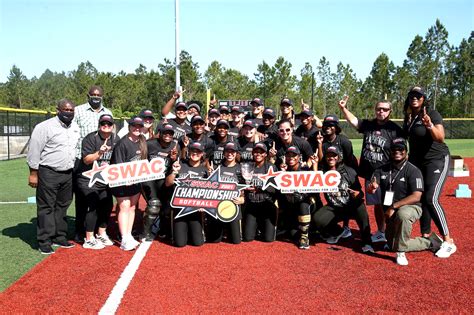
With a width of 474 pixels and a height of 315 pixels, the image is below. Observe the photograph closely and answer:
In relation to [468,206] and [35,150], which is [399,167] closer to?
[468,206]

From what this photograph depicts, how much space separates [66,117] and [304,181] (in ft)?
11.6

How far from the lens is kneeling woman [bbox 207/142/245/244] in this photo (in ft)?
21.5

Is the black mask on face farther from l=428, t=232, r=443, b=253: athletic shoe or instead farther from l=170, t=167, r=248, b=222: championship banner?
l=428, t=232, r=443, b=253: athletic shoe

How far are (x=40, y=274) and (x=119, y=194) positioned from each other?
1560 millimetres

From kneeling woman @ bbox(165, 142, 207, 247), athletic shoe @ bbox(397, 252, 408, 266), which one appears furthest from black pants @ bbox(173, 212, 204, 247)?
athletic shoe @ bbox(397, 252, 408, 266)

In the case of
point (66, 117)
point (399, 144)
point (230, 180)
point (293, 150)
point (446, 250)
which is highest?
point (66, 117)

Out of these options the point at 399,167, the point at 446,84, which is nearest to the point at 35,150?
the point at 399,167

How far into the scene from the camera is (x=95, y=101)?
669cm

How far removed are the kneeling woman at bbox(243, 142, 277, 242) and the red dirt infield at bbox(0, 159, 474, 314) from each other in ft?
0.81

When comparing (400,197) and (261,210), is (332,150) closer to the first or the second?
(400,197)

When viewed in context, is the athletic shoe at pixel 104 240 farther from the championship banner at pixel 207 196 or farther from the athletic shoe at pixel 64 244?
the championship banner at pixel 207 196

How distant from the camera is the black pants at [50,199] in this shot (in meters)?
6.03

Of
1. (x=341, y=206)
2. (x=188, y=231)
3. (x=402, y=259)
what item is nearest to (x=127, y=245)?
(x=188, y=231)

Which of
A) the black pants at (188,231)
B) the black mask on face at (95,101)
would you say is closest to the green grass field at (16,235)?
the black pants at (188,231)
